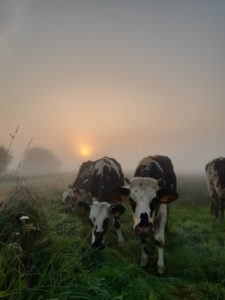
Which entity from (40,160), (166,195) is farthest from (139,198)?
(40,160)

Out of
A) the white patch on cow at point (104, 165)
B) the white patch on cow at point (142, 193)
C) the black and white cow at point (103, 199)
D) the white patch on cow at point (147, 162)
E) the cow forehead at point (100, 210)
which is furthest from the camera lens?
the white patch on cow at point (104, 165)

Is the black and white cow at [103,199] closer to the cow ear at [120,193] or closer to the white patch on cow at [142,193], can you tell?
the cow ear at [120,193]

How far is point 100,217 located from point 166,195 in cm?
214

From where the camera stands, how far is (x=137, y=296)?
421cm

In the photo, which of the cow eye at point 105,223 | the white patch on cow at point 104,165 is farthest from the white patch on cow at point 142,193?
the white patch on cow at point 104,165

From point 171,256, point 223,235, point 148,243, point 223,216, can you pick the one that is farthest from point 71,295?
point 223,216

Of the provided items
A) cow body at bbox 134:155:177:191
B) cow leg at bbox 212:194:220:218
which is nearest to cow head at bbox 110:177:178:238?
cow body at bbox 134:155:177:191

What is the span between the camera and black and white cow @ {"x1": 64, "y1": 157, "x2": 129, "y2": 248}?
6992mm

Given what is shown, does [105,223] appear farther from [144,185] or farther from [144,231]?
[144,231]

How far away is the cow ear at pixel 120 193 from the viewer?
22.2ft

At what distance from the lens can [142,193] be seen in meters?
6.33

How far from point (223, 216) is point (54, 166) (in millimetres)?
106849

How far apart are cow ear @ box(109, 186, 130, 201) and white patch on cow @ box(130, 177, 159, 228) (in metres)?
0.22

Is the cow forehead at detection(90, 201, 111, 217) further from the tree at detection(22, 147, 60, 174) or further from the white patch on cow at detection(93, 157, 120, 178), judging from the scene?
the tree at detection(22, 147, 60, 174)
